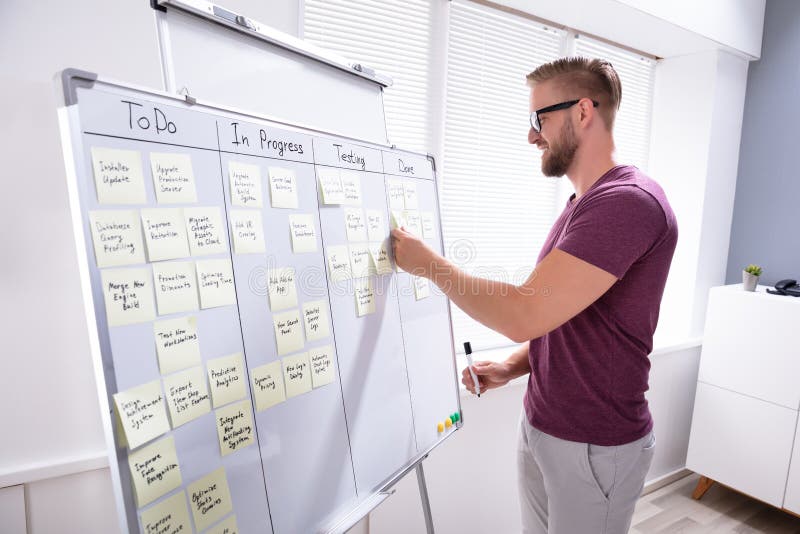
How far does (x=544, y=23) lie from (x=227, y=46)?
73.9 inches

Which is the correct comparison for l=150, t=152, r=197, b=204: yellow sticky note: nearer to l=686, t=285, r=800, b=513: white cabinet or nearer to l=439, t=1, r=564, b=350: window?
l=439, t=1, r=564, b=350: window

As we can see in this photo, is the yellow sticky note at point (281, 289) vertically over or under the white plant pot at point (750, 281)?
over

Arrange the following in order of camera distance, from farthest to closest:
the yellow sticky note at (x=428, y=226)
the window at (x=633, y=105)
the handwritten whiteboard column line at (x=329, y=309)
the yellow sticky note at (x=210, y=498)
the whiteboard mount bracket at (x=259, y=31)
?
the window at (x=633, y=105) < the yellow sticky note at (x=428, y=226) < the handwritten whiteboard column line at (x=329, y=309) < the whiteboard mount bracket at (x=259, y=31) < the yellow sticky note at (x=210, y=498)

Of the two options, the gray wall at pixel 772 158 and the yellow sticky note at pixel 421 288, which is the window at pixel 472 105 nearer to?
the yellow sticky note at pixel 421 288

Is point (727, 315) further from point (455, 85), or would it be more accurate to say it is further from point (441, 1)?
point (441, 1)

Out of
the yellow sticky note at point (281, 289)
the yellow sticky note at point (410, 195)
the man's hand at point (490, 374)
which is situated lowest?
the man's hand at point (490, 374)

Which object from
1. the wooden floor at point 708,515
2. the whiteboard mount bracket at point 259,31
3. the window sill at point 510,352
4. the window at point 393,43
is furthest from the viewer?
the wooden floor at point 708,515

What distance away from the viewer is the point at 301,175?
0.92 m

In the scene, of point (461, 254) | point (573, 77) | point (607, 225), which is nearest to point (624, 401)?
point (607, 225)

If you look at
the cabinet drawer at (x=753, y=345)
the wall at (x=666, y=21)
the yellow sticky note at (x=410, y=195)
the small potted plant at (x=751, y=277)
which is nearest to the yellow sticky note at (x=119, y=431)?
Answer: the yellow sticky note at (x=410, y=195)

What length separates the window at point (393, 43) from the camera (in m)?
1.69

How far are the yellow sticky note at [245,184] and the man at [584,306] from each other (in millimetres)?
399

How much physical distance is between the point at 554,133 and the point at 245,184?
823 mm

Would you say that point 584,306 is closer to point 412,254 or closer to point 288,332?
point 412,254
